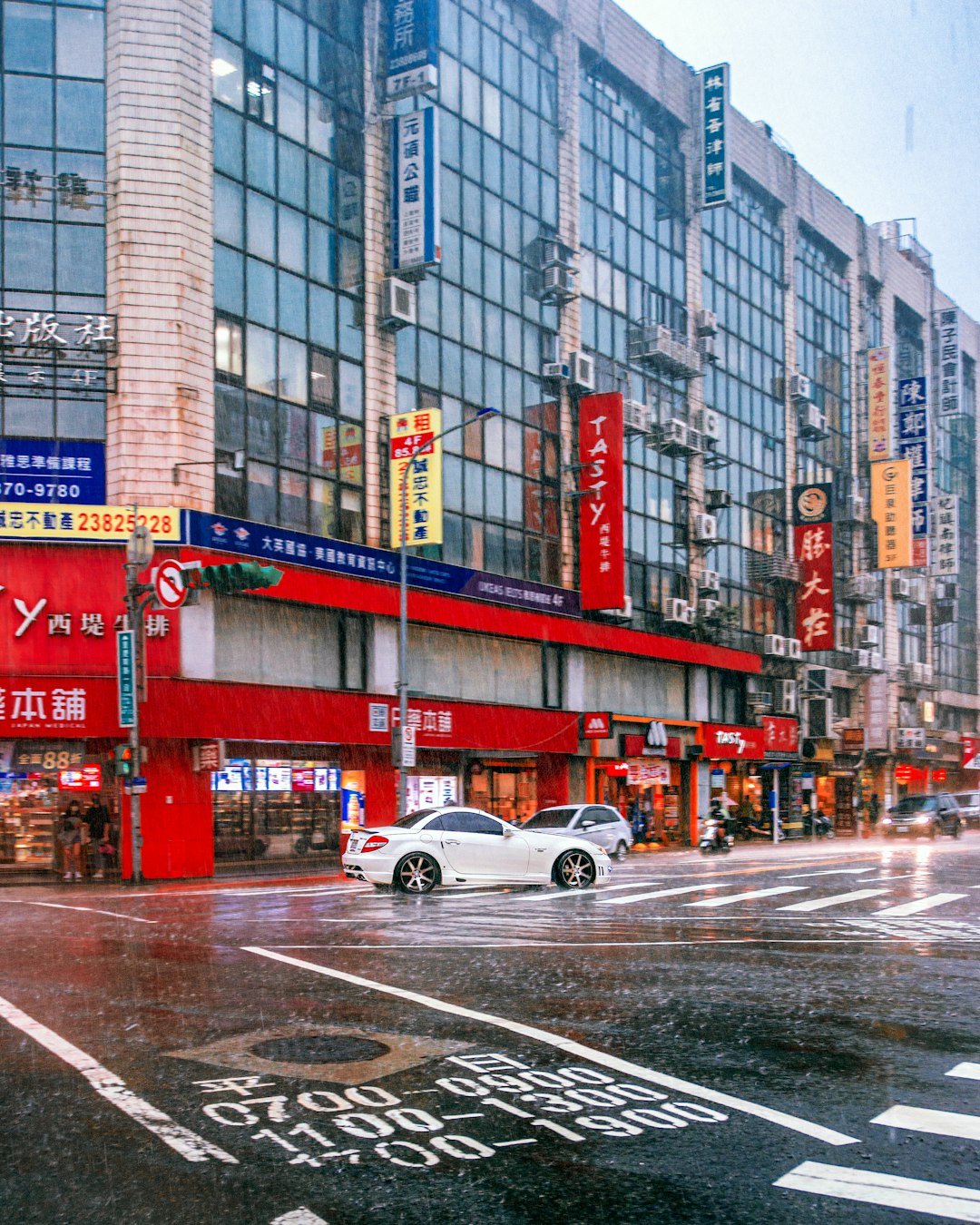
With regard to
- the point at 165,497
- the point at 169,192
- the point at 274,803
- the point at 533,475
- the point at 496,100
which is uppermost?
the point at 496,100

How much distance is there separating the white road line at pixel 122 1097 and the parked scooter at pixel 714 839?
31.8 metres

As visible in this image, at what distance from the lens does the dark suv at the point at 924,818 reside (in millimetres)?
46250

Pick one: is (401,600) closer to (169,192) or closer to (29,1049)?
(169,192)

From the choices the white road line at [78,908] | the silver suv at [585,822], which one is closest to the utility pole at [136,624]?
the white road line at [78,908]

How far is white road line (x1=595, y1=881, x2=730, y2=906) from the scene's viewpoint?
19.6m

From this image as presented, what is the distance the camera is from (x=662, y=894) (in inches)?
851

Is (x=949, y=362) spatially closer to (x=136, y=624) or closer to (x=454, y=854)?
(x=136, y=624)

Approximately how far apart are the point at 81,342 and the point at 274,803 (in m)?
12.2

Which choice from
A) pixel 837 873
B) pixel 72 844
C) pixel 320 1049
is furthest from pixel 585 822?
pixel 320 1049

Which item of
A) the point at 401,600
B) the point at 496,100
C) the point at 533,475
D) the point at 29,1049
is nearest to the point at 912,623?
the point at 533,475

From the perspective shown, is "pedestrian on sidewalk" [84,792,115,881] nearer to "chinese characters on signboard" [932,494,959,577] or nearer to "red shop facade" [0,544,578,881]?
"red shop facade" [0,544,578,881]

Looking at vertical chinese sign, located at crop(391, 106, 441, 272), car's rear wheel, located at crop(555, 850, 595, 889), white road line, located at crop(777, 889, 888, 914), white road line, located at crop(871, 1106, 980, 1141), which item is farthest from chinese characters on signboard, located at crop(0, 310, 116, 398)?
white road line, located at crop(871, 1106, 980, 1141)

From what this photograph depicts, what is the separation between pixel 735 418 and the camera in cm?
5569

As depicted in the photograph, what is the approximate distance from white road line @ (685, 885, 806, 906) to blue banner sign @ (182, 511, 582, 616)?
48.9 ft
